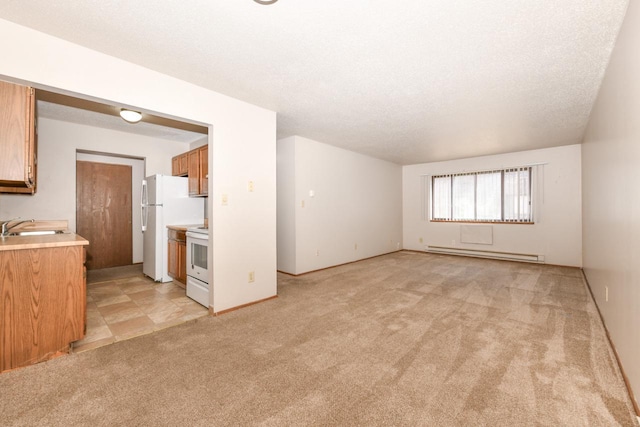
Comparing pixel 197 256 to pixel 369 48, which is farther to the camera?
pixel 197 256

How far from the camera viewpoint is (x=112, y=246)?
525cm

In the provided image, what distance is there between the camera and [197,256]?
3.50 metres

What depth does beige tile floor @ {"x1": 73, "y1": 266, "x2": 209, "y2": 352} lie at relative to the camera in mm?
2574

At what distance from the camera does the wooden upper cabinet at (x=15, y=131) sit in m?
2.04

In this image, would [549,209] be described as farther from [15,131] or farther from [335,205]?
[15,131]

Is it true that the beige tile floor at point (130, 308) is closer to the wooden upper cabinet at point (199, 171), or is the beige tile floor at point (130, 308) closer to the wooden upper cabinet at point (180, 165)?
the wooden upper cabinet at point (199, 171)

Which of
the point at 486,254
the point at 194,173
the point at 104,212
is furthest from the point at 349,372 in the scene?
the point at 486,254

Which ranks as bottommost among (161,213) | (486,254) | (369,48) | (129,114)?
(486,254)

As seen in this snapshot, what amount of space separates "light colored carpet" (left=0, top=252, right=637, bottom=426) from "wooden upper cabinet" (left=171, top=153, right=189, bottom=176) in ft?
9.14

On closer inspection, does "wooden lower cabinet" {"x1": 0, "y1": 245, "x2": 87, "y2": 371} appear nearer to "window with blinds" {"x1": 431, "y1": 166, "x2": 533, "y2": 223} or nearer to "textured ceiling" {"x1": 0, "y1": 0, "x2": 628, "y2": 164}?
"textured ceiling" {"x1": 0, "y1": 0, "x2": 628, "y2": 164}

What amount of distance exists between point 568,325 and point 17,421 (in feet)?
14.2

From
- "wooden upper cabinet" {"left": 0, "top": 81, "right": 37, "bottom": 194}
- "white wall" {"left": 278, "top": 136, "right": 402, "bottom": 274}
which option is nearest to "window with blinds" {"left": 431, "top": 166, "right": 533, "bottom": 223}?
"white wall" {"left": 278, "top": 136, "right": 402, "bottom": 274}

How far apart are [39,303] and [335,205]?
4.39 metres

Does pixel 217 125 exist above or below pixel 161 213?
above
